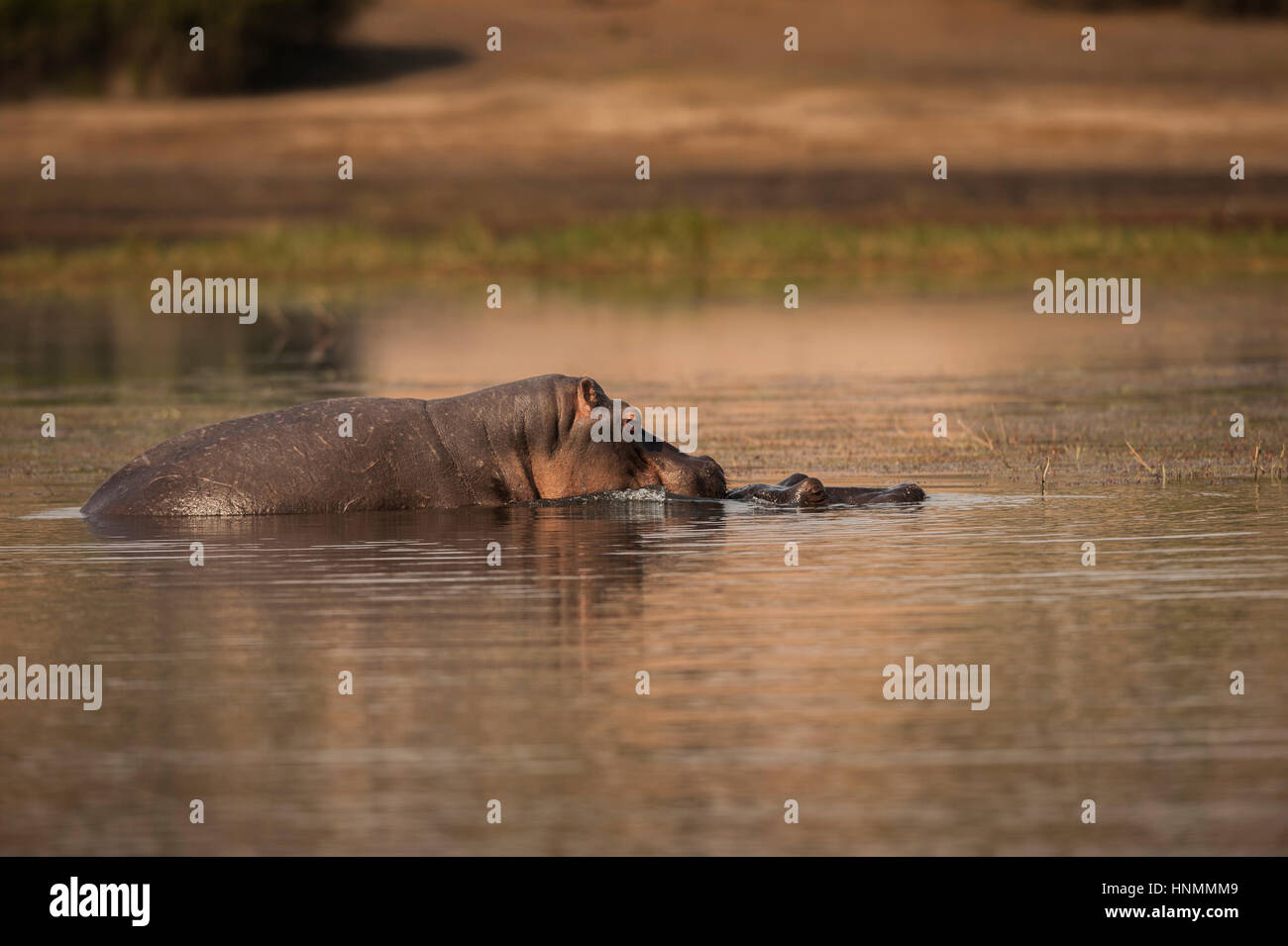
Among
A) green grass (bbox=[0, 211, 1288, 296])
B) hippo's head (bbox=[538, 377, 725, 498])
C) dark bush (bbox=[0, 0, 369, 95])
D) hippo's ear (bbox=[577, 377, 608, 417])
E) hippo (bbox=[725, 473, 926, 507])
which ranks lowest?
hippo (bbox=[725, 473, 926, 507])

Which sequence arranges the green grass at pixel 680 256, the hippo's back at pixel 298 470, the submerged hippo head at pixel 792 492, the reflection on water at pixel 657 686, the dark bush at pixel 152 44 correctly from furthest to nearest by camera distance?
the dark bush at pixel 152 44 → the green grass at pixel 680 256 → the hippo's back at pixel 298 470 → the submerged hippo head at pixel 792 492 → the reflection on water at pixel 657 686

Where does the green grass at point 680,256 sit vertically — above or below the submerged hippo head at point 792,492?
above

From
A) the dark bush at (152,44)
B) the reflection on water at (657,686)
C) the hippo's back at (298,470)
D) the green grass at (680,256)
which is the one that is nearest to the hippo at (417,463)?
the hippo's back at (298,470)

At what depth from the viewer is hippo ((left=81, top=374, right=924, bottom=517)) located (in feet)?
45.1

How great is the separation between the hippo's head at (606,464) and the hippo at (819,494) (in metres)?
0.34

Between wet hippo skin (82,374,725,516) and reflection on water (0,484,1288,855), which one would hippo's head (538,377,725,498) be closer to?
wet hippo skin (82,374,725,516)

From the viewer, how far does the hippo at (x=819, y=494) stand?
13.5 metres

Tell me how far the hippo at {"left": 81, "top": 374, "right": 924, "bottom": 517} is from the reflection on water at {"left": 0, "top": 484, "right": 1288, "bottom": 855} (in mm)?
592

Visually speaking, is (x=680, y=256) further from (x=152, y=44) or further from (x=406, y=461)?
(x=406, y=461)

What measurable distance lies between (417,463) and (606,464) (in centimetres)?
117

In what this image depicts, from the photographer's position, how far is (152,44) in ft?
175

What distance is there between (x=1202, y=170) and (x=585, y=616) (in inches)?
1491

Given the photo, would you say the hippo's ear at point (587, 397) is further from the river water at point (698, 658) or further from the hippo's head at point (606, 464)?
the river water at point (698, 658)

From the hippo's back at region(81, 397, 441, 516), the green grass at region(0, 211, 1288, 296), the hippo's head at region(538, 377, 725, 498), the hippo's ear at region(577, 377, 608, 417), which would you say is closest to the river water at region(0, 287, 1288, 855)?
the hippo's head at region(538, 377, 725, 498)
